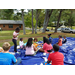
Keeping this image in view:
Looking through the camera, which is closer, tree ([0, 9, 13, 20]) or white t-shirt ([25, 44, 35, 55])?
white t-shirt ([25, 44, 35, 55])

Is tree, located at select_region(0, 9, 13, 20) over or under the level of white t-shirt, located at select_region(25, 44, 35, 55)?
over

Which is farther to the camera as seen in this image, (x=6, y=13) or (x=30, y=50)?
(x=6, y=13)

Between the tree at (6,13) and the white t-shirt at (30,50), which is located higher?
the tree at (6,13)

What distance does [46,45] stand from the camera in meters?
4.70

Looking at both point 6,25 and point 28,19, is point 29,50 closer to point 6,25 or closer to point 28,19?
point 28,19

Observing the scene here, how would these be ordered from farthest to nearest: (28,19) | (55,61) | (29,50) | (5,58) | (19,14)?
(28,19) < (19,14) < (29,50) < (55,61) < (5,58)

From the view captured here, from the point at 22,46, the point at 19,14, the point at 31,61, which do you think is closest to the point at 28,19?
the point at 19,14

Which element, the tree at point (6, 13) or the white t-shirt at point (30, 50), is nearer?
the white t-shirt at point (30, 50)

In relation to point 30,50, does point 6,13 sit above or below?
above

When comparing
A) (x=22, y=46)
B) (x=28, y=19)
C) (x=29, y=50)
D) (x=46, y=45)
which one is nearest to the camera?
(x=29, y=50)
